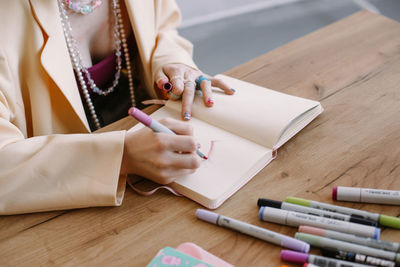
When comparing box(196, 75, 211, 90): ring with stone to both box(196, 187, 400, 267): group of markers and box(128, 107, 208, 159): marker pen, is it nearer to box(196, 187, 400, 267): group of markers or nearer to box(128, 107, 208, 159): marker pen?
box(128, 107, 208, 159): marker pen

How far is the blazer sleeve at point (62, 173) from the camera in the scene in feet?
2.62

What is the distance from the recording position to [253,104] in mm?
988

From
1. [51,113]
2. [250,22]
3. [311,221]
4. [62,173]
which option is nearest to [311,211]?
[311,221]

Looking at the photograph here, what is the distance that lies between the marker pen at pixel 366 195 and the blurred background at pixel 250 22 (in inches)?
77.9

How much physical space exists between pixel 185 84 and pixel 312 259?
22.0 inches

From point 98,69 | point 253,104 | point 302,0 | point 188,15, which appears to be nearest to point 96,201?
point 253,104

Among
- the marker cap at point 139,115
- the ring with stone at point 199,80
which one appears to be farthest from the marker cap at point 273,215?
the ring with stone at point 199,80

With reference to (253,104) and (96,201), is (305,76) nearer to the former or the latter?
(253,104)

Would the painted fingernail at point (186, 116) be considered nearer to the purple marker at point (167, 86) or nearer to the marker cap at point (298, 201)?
the purple marker at point (167, 86)

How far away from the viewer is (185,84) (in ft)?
3.51

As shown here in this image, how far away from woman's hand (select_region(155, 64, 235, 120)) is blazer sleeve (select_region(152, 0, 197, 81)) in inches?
1.2

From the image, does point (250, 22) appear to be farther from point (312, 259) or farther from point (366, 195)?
point (312, 259)

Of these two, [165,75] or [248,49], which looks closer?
[165,75]

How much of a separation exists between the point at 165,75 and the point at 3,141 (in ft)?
1.51
